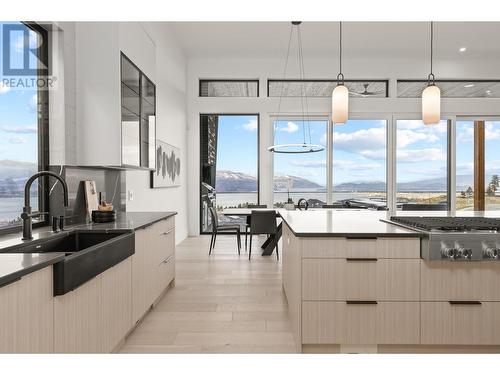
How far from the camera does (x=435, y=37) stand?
598cm

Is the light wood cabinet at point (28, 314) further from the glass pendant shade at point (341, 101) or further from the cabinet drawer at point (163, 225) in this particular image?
the glass pendant shade at point (341, 101)

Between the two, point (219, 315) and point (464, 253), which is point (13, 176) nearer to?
point (219, 315)

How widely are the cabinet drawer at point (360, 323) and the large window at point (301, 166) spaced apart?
→ 5.05m

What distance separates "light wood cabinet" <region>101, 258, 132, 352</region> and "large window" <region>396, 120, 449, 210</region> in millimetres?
6214

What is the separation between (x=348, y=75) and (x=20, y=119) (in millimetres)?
6080

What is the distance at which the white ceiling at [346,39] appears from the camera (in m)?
5.45

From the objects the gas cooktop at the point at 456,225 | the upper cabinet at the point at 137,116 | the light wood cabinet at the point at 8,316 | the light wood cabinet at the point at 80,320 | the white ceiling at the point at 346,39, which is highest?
the white ceiling at the point at 346,39

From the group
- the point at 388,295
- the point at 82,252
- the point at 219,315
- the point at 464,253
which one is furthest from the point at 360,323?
the point at 82,252

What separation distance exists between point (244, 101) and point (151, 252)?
15.8 feet

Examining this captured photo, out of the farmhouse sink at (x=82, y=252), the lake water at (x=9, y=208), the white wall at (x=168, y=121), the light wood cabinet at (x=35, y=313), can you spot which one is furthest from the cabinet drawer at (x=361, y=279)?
the white wall at (x=168, y=121)

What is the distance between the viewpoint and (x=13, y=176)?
2291 mm

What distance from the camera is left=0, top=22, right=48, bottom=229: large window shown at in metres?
2.21

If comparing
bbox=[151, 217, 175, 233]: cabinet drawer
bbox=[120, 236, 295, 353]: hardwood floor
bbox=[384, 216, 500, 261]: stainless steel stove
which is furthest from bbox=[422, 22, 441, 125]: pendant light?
bbox=[151, 217, 175, 233]: cabinet drawer
